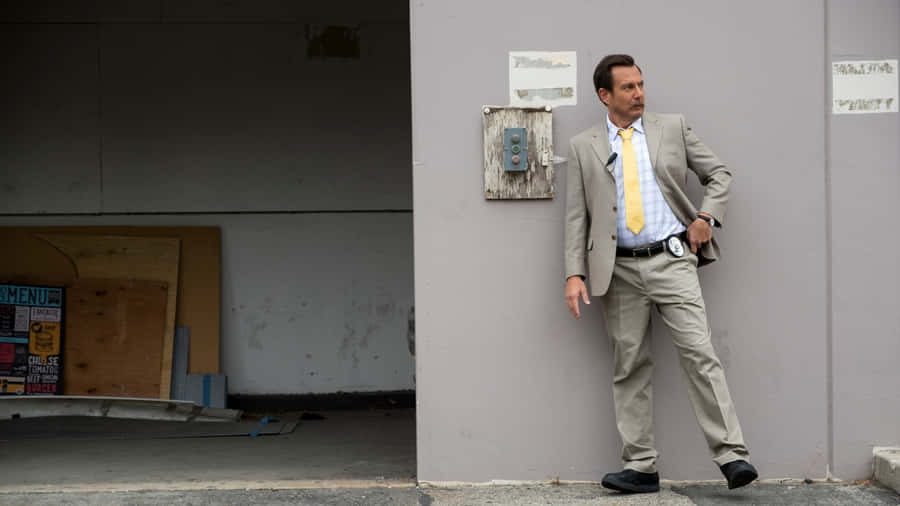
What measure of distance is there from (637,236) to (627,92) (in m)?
0.68

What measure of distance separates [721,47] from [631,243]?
1160 mm

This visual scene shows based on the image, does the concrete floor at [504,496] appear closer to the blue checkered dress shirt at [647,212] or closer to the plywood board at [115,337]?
the blue checkered dress shirt at [647,212]

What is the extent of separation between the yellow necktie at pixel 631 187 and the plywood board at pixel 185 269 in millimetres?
4212

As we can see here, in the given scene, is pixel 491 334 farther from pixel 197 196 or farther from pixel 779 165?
pixel 197 196

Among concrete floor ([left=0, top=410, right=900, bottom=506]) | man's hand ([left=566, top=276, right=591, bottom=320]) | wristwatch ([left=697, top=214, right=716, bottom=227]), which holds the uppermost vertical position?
wristwatch ([left=697, top=214, right=716, bottom=227])

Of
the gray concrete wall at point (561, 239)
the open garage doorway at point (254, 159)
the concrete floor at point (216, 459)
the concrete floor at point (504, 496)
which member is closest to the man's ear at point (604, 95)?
the gray concrete wall at point (561, 239)

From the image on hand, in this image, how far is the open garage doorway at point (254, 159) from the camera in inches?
303

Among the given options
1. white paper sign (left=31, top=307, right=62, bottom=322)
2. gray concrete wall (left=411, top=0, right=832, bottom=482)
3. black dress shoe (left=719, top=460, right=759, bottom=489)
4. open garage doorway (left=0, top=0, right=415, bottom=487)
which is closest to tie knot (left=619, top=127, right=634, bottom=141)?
gray concrete wall (left=411, top=0, right=832, bottom=482)

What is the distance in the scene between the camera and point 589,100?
4793 mm

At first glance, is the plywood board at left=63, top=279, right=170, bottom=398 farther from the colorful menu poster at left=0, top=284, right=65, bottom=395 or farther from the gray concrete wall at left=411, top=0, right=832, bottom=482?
the gray concrete wall at left=411, top=0, right=832, bottom=482

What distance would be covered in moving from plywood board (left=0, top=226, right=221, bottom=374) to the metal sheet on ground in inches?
26.3

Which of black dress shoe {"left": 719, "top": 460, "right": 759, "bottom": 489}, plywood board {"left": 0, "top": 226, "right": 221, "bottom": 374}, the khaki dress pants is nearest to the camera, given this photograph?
black dress shoe {"left": 719, "top": 460, "right": 759, "bottom": 489}

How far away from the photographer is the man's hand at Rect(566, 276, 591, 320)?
4504 millimetres

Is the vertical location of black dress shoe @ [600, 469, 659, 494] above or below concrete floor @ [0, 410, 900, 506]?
above
